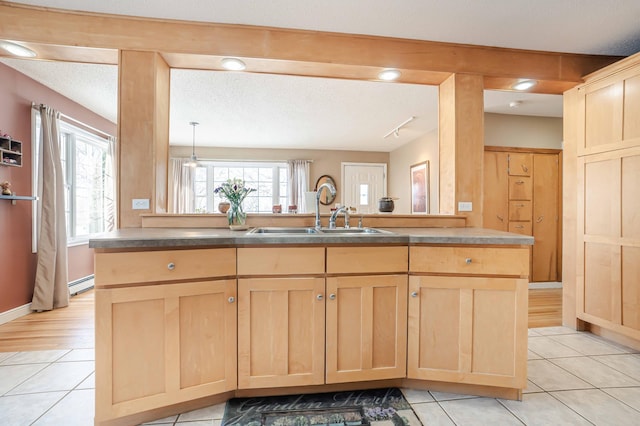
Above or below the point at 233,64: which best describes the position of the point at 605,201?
below

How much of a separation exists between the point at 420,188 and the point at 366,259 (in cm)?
405

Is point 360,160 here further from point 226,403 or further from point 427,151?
point 226,403

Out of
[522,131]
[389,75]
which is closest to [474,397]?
[389,75]

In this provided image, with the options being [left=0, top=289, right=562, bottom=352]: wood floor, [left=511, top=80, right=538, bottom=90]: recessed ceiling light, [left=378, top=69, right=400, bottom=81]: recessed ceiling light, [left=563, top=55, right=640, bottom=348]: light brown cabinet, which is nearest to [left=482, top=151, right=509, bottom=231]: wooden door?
[left=0, top=289, right=562, bottom=352]: wood floor

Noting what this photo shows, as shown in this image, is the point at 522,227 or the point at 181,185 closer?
the point at 522,227

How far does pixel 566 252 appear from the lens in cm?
278

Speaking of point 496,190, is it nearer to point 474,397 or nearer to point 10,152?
point 474,397

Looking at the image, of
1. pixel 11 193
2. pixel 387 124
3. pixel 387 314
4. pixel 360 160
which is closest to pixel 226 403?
pixel 387 314

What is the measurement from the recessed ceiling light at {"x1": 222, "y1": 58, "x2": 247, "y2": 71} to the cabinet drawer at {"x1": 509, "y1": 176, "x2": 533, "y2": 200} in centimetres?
368

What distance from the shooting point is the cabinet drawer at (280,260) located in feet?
5.06

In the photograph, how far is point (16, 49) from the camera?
206cm

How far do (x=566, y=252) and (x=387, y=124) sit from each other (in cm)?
281

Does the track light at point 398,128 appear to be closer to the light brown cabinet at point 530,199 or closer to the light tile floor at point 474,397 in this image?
the light brown cabinet at point 530,199

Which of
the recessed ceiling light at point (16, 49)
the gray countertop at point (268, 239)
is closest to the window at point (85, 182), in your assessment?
the recessed ceiling light at point (16, 49)
